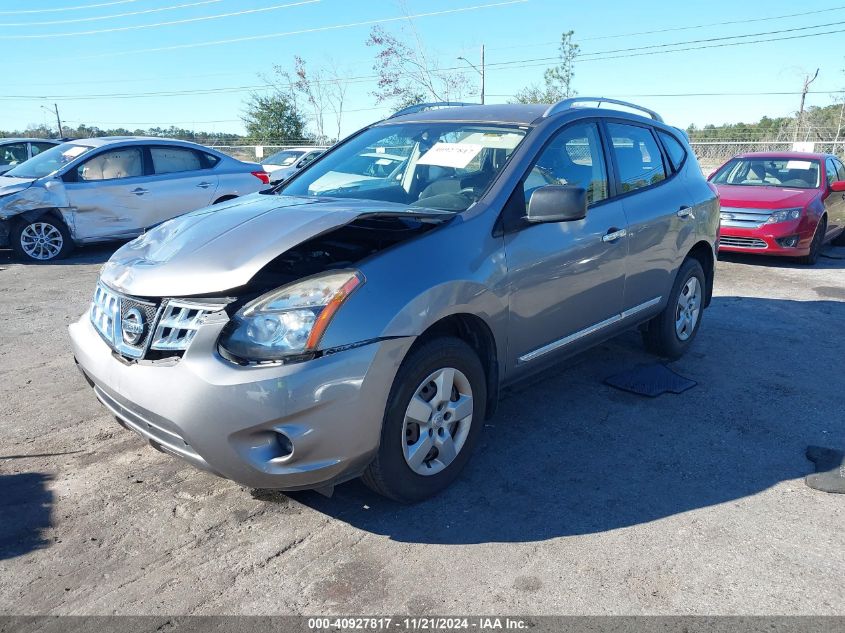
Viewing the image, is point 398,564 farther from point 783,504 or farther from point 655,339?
point 655,339

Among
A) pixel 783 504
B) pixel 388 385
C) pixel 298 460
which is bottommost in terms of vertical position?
pixel 783 504

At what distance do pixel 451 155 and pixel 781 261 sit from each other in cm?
802

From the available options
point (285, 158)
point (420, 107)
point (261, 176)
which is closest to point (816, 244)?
point (420, 107)

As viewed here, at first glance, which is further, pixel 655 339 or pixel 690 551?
pixel 655 339

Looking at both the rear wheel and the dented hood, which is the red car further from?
the dented hood

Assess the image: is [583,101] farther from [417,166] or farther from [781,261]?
[781,261]

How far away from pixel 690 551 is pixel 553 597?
2.37 ft

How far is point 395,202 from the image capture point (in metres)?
3.81

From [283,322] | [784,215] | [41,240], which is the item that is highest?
[283,322]

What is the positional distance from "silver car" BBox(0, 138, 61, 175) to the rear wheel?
43.9 ft

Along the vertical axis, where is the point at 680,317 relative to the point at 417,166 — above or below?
below

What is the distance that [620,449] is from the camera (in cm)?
386

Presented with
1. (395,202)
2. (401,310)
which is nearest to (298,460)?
(401,310)

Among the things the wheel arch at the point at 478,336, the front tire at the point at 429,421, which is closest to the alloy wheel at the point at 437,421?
the front tire at the point at 429,421
